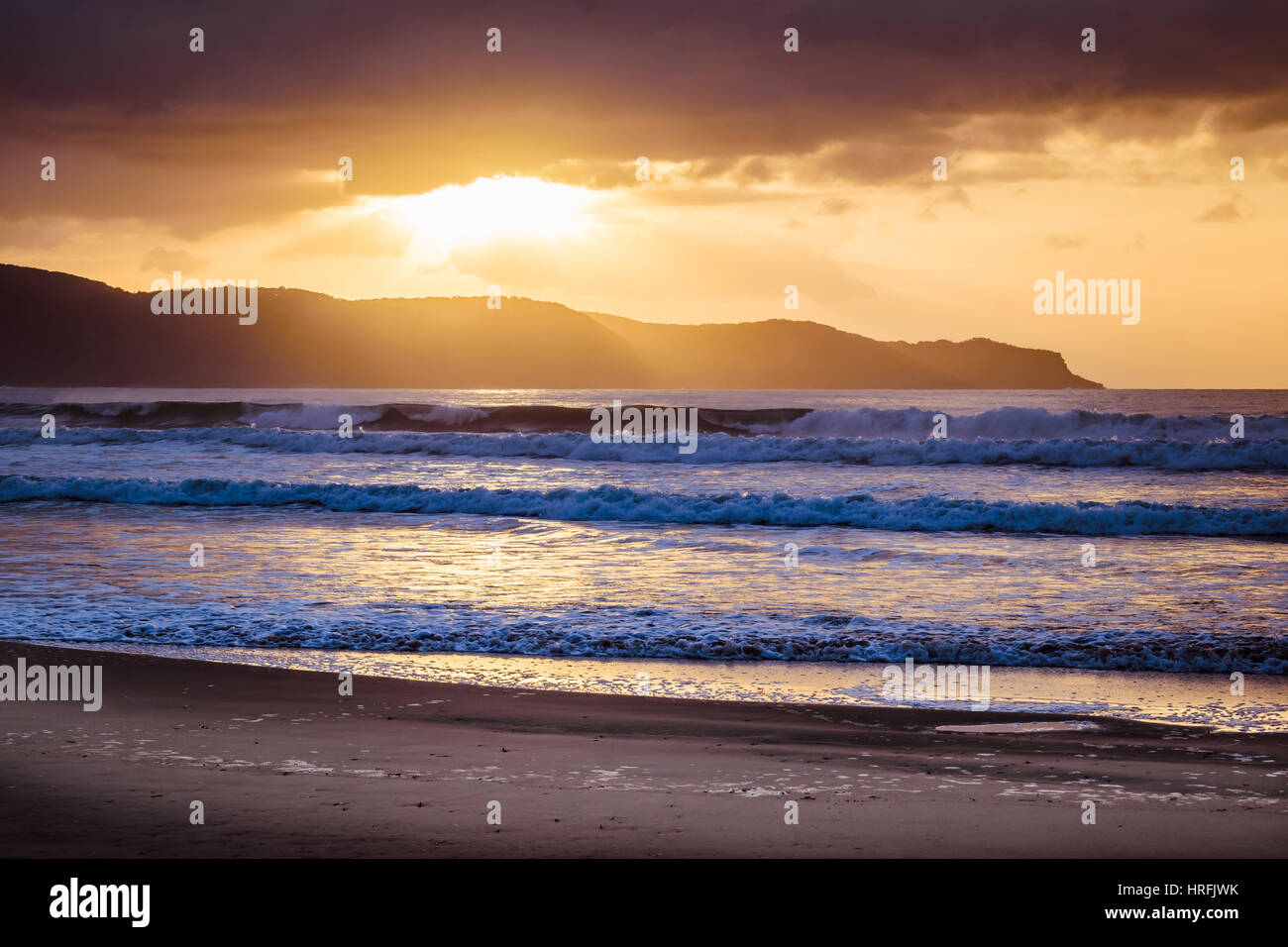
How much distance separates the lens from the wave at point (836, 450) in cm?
3178

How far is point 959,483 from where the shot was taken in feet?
86.2

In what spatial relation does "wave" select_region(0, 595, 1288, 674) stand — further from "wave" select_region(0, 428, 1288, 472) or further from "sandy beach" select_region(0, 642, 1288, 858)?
"wave" select_region(0, 428, 1288, 472)

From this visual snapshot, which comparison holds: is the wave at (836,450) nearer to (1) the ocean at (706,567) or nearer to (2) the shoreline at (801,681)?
(1) the ocean at (706,567)

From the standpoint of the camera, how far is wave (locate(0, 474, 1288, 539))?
63.5 feet

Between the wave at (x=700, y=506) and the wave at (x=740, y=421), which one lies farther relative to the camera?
the wave at (x=740, y=421)

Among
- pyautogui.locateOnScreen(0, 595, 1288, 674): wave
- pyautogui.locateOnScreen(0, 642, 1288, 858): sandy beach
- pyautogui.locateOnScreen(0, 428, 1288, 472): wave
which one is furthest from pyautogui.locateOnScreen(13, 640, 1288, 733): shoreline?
pyautogui.locateOnScreen(0, 428, 1288, 472): wave

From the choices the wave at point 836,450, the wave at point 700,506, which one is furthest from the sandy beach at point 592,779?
the wave at point 836,450

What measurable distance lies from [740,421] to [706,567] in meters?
36.7

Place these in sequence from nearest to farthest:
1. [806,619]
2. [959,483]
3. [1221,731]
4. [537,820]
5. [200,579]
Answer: [537,820] → [1221,731] → [806,619] → [200,579] → [959,483]

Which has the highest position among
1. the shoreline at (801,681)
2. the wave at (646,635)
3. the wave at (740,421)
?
the wave at (740,421)

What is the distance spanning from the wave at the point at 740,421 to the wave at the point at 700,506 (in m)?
19.1
